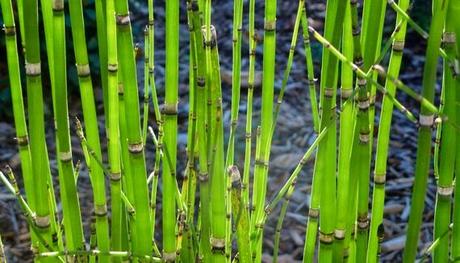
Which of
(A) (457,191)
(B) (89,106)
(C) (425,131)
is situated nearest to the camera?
(C) (425,131)

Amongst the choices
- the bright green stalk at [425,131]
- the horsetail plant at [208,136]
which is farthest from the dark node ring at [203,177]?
the bright green stalk at [425,131]

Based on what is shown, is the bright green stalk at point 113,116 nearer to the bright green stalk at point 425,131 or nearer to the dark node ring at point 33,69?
the dark node ring at point 33,69

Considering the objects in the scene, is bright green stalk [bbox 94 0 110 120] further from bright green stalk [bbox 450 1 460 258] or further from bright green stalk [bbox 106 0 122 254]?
bright green stalk [bbox 450 1 460 258]

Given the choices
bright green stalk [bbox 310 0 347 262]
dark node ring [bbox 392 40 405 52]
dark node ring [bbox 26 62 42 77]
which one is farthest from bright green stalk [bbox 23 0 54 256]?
dark node ring [bbox 392 40 405 52]

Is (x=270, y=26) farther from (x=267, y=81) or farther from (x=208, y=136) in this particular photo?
(x=208, y=136)

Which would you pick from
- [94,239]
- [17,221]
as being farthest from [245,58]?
[94,239]

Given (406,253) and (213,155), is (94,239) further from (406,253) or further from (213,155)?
(406,253)

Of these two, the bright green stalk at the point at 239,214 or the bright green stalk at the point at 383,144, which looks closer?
the bright green stalk at the point at 239,214

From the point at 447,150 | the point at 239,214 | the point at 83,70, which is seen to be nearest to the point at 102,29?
the point at 83,70
